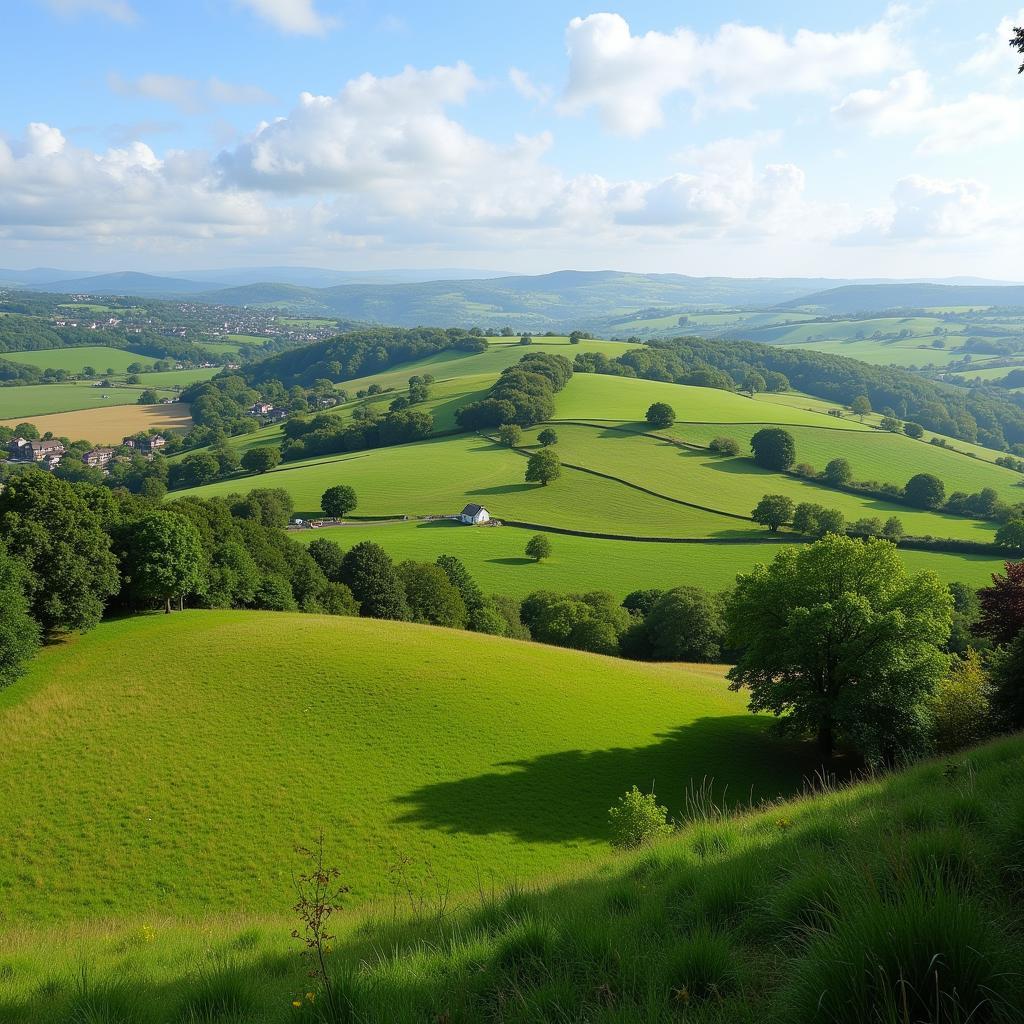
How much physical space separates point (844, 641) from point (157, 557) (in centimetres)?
3918

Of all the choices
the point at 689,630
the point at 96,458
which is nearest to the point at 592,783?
the point at 689,630

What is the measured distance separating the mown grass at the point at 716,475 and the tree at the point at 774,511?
219 inches

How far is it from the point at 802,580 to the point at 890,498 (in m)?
89.2

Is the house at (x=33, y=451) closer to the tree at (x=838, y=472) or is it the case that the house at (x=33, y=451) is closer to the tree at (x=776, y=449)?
the tree at (x=776, y=449)

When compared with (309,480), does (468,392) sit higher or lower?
higher

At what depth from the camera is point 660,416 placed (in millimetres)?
131875

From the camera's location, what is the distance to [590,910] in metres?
6.44

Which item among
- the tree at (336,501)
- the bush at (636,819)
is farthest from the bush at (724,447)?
the bush at (636,819)

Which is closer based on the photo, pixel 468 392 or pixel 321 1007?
pixel 321 1007

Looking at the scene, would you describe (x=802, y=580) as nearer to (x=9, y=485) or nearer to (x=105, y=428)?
(x=9, y=485)

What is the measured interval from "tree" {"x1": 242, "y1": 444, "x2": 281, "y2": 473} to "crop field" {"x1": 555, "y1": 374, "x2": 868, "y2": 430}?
60639 millimetres

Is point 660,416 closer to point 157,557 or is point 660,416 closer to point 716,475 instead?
point 716,475

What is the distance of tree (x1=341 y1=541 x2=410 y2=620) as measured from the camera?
195ft

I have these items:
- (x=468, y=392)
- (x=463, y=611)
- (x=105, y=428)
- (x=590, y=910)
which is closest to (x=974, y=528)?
(x=463, y=611)
